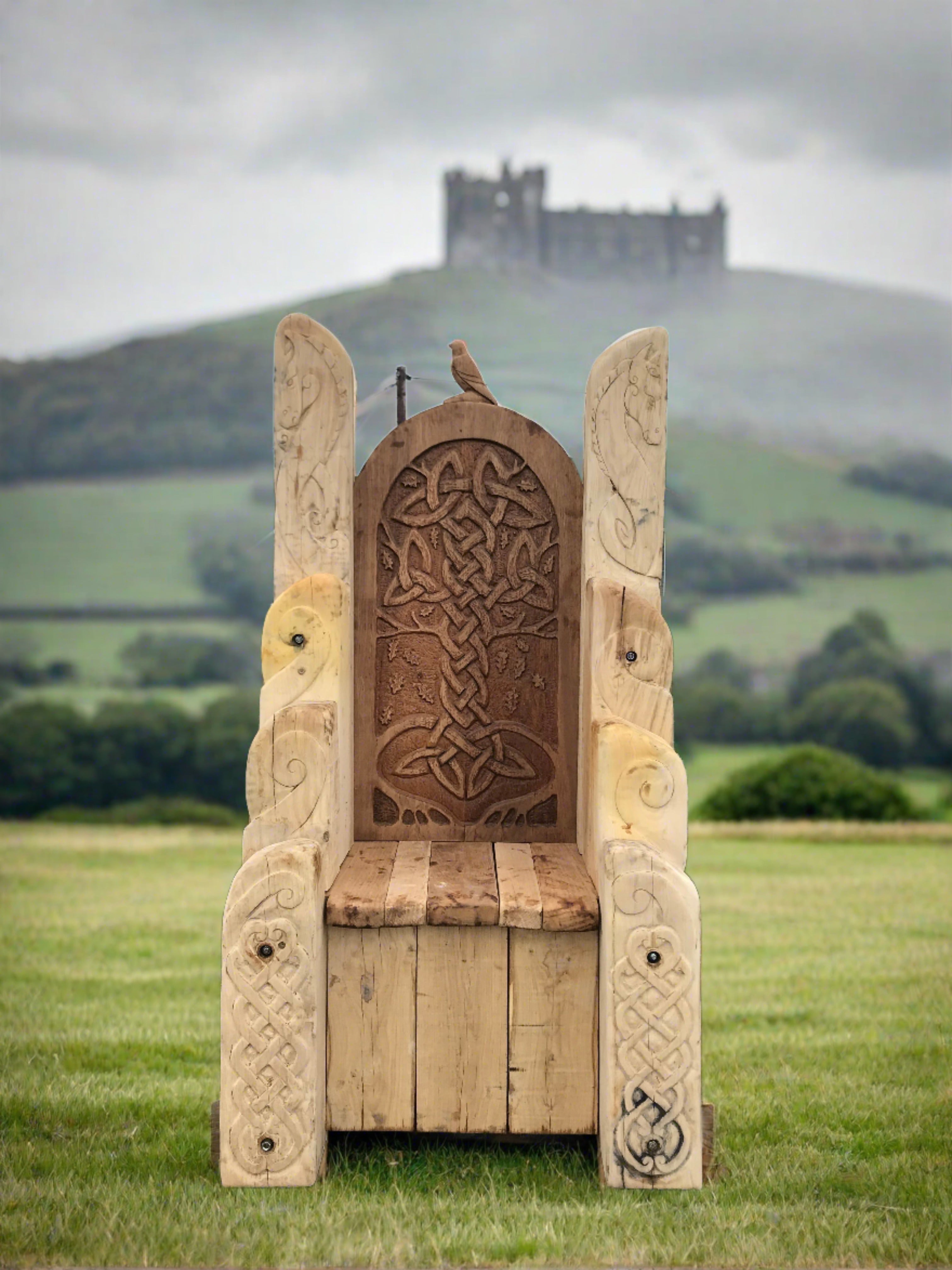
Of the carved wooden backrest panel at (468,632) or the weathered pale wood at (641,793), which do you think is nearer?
the weathered pale wood at (641,793)

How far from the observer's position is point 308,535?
12.7 feet

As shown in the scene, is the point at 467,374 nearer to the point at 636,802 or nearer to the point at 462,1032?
the point at 636,802

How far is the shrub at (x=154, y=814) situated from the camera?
50.0 feet

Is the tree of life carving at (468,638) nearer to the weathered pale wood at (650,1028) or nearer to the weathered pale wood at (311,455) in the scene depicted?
the weathered pale wood at (311,455)

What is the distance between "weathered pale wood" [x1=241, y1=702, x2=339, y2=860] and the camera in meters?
3.43

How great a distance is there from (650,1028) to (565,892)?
411mm

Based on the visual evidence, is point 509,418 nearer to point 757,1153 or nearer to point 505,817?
point 505,817

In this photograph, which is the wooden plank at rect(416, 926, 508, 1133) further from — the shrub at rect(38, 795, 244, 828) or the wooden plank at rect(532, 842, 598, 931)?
the shrub at rect(38, 795, 244, 828)

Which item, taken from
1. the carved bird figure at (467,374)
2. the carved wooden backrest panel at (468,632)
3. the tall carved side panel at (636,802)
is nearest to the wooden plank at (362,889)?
the carved wooden backrest panel at (468,632)

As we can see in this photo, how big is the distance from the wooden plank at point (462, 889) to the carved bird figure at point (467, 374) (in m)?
1.40

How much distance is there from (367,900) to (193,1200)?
32.6 inches

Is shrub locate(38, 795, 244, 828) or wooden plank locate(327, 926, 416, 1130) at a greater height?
wooden plank locate(327, 926, 416, 1130)

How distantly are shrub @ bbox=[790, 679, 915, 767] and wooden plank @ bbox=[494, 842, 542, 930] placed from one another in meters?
14.1

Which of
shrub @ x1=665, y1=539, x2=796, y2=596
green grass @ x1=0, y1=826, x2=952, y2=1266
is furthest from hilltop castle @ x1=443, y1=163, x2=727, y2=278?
green grass @ x1=0, y1=826, x2=952, y2=1266
